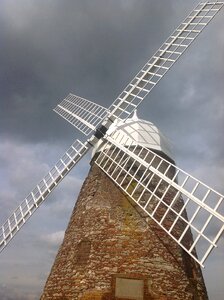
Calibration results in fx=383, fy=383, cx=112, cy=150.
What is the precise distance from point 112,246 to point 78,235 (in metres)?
1.28

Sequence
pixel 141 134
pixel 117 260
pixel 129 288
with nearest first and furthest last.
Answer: pixel 129 288 → pixel 117 260 → pixel 141 134

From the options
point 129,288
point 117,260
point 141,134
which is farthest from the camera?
point 141,134

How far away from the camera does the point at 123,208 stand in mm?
10914

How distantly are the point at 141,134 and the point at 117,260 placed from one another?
13.6 feet

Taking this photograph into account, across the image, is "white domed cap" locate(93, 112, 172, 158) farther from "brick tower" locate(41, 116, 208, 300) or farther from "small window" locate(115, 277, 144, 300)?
"small window" locate(115, 277, 144, 300)

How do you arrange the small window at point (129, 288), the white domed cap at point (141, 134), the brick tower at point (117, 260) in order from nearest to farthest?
the small window at point (129, 288), the brick tower at point (117, 260), the white domed cap at point (141, 134)

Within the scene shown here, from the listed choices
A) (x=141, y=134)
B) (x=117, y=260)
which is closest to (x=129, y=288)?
(x=117, y=260)

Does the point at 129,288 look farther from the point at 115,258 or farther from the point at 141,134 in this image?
the point at 141,134

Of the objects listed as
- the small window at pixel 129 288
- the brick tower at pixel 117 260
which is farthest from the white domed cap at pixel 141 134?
the small window at pixel 129 288

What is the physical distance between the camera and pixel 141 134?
12258mm

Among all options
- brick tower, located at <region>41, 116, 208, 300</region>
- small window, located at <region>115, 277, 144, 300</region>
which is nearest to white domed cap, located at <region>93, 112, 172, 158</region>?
brick tower, located at <region>41, 116, 208, 300</region>

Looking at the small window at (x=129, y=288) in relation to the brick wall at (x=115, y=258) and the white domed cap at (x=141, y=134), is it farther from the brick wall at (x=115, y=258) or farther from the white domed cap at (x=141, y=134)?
the white domed cap at (x=141, y=134)

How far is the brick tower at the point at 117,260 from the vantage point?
9.67 metres

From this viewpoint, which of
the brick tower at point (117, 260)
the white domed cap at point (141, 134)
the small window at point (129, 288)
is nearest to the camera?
the small window at point (129, 288)
